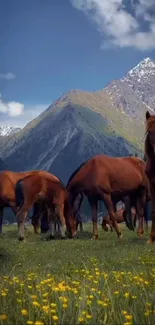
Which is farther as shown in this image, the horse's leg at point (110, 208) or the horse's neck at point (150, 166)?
the horse's leg at point (110, 208)

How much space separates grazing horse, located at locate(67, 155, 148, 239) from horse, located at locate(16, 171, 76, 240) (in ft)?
2.45

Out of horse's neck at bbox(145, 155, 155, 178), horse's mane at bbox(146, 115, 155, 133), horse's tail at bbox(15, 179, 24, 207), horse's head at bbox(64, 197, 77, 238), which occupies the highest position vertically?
horse's mane at bbox(146, 115, 155, 133)

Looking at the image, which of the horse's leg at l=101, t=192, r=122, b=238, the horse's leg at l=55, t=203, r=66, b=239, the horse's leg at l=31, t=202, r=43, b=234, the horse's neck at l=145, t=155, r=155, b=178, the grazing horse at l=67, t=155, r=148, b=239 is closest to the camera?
the horse's neck at l=145, t=155, r=155, b=178

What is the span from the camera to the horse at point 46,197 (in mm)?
20625

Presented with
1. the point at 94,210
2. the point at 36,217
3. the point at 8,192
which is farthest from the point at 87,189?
the point at 36,217

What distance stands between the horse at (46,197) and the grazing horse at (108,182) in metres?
0.75

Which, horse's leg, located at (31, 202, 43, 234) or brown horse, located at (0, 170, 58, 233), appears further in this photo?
horse's leg, located at (31, 202, 43, 234)

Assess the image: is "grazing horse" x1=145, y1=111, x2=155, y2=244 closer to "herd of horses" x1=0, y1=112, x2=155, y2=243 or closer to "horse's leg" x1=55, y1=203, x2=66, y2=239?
"herd of horses" x1=0, y1=112, x2=155, y2=243

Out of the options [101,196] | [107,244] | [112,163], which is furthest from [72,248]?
[112,163]

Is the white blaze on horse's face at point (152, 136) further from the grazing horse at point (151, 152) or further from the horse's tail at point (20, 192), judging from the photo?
the horse's tail at point (20, 192)

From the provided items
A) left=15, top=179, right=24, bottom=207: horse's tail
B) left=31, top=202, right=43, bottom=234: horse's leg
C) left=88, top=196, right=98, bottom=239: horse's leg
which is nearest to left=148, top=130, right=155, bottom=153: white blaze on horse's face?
left=88, top=196, right=98, bottom=239: horse's leg

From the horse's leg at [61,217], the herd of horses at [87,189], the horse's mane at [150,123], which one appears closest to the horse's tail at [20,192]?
the herd of horses at [87,189]

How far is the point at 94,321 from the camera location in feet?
15.6

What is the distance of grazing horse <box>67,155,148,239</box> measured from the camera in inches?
800
